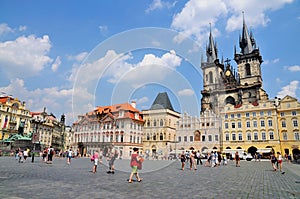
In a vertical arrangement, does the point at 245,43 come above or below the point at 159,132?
above

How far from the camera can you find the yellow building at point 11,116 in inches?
2256

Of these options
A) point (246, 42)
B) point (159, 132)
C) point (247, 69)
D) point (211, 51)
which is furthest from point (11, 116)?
point (246, 42)

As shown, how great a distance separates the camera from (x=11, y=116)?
60.6 m

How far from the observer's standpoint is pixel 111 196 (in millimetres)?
6512

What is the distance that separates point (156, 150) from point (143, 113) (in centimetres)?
946

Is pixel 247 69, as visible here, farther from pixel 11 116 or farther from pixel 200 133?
pixel 11 116

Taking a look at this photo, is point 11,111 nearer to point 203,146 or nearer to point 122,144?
point 122,144

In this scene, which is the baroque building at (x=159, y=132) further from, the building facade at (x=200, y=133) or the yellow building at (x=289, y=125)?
the yellow building at (x=289, y=125)

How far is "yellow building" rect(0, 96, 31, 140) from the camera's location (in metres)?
57.3

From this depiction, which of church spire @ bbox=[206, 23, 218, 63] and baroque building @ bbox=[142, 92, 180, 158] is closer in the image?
baroque building @ bbox=[142, 92, 180, 158]

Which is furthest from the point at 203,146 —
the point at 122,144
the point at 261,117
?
the point at 122,144

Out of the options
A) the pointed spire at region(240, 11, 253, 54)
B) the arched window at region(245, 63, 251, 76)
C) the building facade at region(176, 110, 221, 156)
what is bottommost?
the building facade at region(176, 110, 221, 156)

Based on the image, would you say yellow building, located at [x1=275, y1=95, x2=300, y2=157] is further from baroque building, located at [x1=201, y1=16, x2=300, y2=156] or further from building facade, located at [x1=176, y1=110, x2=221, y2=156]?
building facade, located at [x1=176, y1=110, x2=221, y2=156]

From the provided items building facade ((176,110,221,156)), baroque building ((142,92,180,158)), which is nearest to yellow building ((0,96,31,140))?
baroque building ((142,92,180,158))
